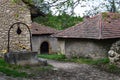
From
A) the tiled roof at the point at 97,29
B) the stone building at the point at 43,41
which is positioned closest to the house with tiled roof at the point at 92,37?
the tiled roof at the point at 97,29

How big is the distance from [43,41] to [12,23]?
12436mm

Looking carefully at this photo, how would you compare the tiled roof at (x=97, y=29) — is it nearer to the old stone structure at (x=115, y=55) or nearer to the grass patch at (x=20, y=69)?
the old stone structure at (x=115, y=55)

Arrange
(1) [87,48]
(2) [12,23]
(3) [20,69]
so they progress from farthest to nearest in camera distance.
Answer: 1. (1) [87,48]
2. (2) [12,23]
3. (3) [20,69]

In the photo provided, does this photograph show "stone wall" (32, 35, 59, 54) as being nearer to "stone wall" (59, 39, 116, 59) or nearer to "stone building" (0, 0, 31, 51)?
"stone wall" (59, 39, 116, 59)

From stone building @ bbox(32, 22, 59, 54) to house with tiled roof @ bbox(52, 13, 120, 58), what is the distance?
7.81 m

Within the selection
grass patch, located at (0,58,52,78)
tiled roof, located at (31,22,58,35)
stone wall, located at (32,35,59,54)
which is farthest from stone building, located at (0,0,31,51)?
stone wall, located at (32,35,59,54)

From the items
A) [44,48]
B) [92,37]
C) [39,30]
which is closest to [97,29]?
[92,37]

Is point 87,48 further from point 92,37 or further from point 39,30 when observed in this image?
point 39,30

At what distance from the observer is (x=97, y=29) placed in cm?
2070

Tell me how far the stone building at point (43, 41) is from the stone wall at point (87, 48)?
862 centimetres

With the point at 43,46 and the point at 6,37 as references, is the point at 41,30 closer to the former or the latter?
the point at 43,46

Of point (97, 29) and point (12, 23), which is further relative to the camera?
point (97, 29)

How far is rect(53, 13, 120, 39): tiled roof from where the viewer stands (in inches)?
785

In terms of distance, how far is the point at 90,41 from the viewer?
2042cm
